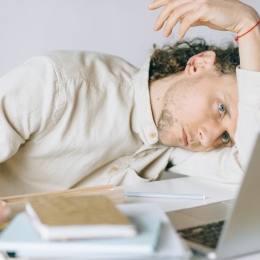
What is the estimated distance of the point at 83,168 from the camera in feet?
4.39

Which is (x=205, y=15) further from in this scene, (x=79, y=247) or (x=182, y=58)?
(x=79, y=247)

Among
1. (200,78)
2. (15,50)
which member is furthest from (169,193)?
(15,50)

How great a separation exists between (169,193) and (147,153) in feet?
1.18

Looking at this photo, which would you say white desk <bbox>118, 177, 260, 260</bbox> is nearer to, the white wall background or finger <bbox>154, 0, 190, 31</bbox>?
finger <bbox>154, 0, 190, 31</bbox>

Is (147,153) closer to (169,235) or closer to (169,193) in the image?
(169,193)

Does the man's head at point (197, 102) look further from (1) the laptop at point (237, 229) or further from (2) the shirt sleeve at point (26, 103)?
(1) the laptop at point (237, 229)

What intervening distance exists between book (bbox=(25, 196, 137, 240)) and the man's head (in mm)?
671

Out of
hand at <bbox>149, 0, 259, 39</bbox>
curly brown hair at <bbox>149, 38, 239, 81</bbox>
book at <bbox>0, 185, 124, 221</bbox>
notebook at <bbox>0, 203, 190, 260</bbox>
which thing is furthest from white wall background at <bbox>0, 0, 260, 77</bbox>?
notebook at <bbox>0, 203, 190, 260</bbox>

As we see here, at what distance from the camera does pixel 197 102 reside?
135cm

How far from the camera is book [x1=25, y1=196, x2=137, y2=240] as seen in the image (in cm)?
60

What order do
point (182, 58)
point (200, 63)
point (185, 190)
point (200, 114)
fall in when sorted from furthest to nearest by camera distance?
point (182, 58), point (200, 63), point (200, 114), point (185, 190)

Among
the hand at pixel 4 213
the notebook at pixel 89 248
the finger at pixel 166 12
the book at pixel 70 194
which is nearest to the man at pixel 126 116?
the finger at pixel 166 12

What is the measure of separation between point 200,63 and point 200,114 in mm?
198

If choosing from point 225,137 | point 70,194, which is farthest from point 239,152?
point 70,194
